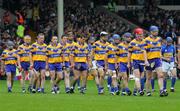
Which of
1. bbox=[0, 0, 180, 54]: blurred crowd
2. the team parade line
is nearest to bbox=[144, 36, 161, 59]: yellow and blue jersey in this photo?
the team parade line

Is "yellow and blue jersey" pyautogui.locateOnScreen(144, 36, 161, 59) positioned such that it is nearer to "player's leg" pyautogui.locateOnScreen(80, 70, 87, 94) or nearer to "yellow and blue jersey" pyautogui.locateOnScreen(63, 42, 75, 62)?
"player's leg" pyautogui.locateOnScreen(80, 70, 87, 94)

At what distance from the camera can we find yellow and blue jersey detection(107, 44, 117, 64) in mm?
32438

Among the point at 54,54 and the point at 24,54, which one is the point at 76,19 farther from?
the point at 54,54

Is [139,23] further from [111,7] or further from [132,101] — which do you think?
[132,101]

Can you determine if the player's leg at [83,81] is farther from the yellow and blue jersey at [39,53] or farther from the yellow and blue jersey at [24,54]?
the yellow and blue jersey at [24,54]

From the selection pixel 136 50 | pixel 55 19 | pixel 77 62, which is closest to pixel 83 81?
pixel 77 62

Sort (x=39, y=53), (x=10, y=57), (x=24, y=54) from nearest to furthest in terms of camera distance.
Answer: (x=39, y=53)
(x=24, y=54)
(x=10, y=57)

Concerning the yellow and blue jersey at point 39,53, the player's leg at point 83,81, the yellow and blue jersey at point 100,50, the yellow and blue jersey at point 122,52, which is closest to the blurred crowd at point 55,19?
the yellow and blue jersey at point 39,53

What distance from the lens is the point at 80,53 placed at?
109ft

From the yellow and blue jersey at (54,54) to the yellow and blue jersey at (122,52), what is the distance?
248 centimetres

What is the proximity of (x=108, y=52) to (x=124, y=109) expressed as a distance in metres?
9.11

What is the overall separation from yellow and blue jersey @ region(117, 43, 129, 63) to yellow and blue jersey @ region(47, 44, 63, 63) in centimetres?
248

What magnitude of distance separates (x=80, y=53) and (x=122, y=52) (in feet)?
6.22

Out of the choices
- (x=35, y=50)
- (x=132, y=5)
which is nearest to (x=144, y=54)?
(x=35, y=50)
